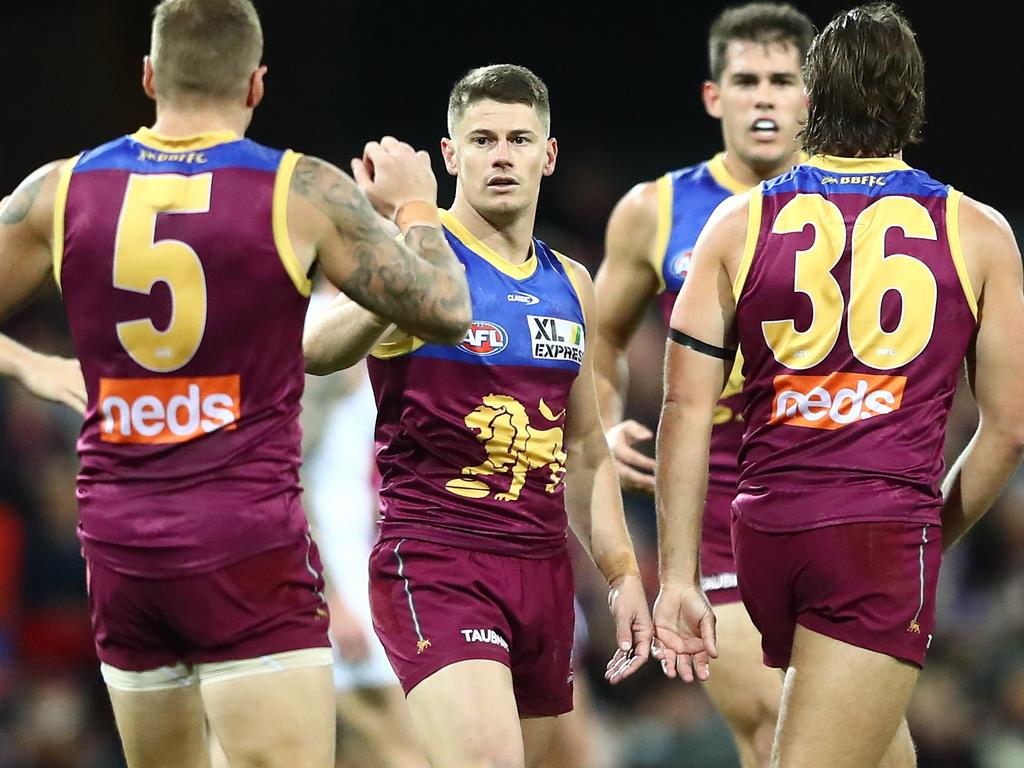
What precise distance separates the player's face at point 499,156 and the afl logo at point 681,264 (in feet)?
3.44

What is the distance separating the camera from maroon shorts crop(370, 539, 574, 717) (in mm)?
4527

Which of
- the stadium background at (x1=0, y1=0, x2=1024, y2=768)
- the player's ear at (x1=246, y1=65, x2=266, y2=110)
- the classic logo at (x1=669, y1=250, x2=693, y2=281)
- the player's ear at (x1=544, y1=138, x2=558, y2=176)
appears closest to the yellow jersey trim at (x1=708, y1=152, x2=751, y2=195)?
the classic logo at (x1=669, y1=250, x2=693, y2=281)

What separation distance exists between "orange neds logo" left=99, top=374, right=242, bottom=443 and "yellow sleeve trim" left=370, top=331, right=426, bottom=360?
0.90 meters

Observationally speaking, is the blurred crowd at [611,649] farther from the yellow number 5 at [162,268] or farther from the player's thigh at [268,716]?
the yellow number 5 at [162,268]

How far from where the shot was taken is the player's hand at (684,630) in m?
4.39

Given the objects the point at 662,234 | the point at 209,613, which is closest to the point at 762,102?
the point at 662,234

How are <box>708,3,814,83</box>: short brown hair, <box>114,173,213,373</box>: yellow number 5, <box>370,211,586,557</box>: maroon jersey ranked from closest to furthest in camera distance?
<box>114,173,213,373</box>: yellow number 5 < <box>370,211,586,557</box>: maroon jersey < <box>708,3,814,83</box>: short brown hair

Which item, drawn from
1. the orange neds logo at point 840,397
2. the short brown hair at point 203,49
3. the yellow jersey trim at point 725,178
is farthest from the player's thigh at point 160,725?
the yellow jersey trim at point 725,178

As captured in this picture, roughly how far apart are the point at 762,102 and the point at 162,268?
2932 millimetres

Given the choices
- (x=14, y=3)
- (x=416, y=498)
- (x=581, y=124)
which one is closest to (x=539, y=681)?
(x=416, y=498)

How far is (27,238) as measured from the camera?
392cm

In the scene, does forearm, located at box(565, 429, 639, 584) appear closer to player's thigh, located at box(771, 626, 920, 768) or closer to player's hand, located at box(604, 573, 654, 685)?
player's hand, located at box(604, 573, 654, 685)

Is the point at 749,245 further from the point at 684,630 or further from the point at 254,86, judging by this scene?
the point at 254,86

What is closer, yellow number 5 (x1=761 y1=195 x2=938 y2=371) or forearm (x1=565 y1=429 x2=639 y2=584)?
yellow number 5 (x1=761 y1=195 x2=938 y2=371)
